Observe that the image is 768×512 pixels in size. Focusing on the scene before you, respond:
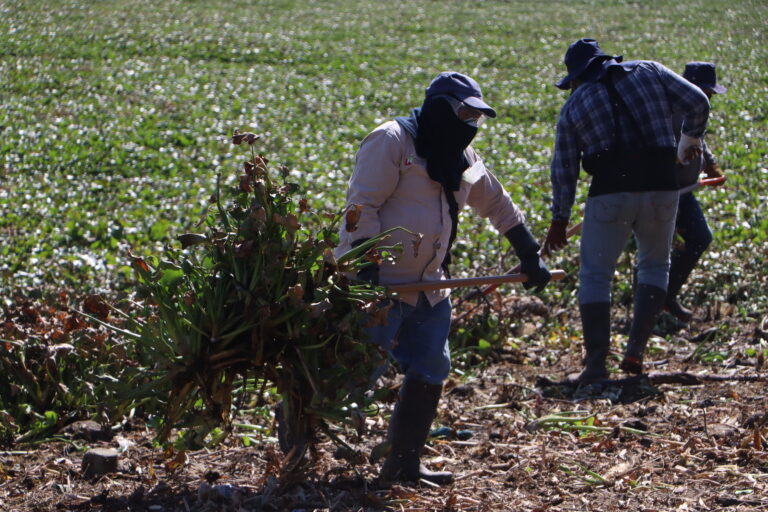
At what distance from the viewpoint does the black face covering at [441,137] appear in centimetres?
421

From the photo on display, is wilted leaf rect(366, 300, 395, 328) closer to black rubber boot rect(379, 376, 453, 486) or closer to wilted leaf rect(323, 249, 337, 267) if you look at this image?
wilted leaf rect(323, 249, 337, 267)

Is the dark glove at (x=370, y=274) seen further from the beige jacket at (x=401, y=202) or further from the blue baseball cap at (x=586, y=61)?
the blue baseball cap at (x=586, y=61)

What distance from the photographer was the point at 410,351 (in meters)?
4.33

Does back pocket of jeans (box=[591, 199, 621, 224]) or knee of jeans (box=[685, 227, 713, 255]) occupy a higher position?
back pocket of jeans (box=[591, 199, 621, 224])

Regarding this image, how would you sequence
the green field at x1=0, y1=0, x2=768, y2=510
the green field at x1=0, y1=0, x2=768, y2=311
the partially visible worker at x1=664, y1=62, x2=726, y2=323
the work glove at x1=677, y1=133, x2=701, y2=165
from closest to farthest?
the green field at x1=0, y1=0, x2=768, y2=510, the work glove at x1=677, y1=133, x2=701, y2=165, the partially visible worker at x1=664, y1=62, x2=726, y2=323, the green field at x1=0, y1=0, x2=768, y2=311

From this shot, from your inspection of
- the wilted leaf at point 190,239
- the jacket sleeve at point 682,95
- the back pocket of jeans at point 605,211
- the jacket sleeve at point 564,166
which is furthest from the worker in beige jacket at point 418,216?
the jacket sleeve at point 682,95

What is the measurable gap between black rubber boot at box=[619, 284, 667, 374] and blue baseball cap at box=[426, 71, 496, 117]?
2.33 metres

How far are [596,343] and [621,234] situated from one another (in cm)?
68

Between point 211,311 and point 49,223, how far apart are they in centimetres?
623

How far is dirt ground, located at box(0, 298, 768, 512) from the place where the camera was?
4.12 metres

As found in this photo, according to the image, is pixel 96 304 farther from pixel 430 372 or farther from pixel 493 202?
pixel 493 202

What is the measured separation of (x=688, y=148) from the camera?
649 cm

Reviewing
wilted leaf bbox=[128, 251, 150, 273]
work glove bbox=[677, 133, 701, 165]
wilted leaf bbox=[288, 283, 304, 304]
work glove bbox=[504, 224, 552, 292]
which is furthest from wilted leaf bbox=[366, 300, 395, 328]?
work glove bbox=[677, 133, 701, 165]

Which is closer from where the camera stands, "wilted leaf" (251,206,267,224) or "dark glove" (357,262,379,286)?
"wilted leaf" (251,206,267,224)
